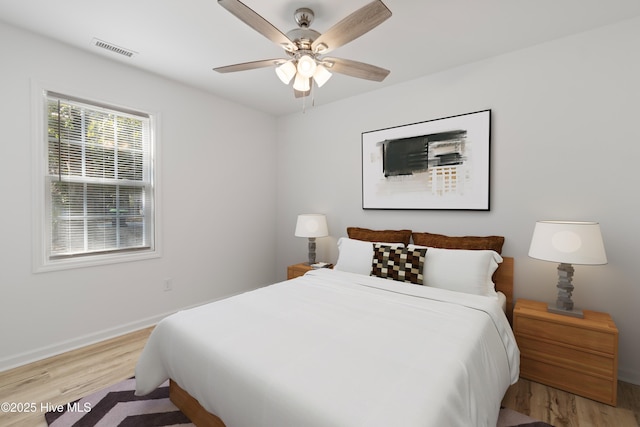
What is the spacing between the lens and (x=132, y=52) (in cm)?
252

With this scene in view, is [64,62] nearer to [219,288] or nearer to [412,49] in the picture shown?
[219,288]

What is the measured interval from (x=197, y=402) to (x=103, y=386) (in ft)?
3.11

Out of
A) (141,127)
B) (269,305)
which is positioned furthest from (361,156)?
(141,127)

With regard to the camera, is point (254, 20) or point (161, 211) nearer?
point (254, 20)

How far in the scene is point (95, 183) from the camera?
268cm

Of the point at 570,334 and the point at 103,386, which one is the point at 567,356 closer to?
the point at 570,334

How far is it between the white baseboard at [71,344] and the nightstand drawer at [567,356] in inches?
132

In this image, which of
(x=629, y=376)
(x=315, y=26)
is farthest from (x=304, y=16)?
(x=629, y=376)

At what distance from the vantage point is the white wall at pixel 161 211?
7.29 ft

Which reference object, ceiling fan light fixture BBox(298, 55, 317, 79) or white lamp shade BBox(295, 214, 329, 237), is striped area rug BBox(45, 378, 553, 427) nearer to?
white lamp shade BBox(295, 214, 329, 237)

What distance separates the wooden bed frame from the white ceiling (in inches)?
71.2

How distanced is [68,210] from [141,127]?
1031mm

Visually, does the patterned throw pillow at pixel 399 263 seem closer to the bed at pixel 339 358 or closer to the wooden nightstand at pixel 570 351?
the bed at pixel 339 358

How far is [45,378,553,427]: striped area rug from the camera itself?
1.69 meters
